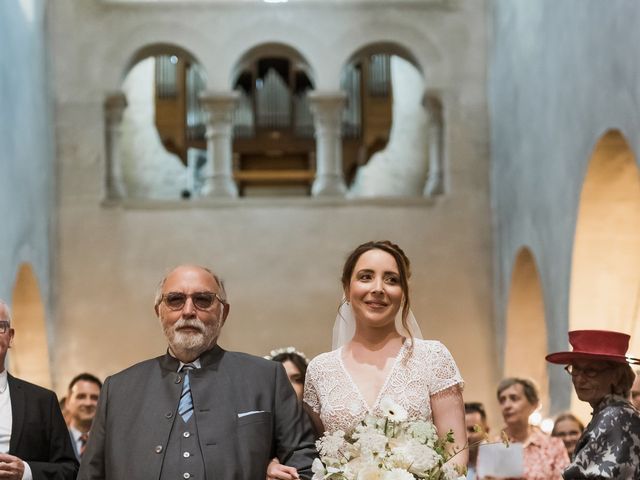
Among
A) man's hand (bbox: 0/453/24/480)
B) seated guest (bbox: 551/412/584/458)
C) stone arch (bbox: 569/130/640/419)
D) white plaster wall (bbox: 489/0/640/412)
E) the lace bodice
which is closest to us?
the lace bodice

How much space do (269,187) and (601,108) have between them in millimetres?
12429

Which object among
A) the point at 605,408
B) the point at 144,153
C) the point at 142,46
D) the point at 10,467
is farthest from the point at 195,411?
the point at 144,153

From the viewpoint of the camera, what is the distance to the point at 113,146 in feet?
42.4

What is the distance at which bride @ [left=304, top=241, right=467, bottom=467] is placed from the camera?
3.99 metres

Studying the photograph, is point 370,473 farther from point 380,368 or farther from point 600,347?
point 600,347

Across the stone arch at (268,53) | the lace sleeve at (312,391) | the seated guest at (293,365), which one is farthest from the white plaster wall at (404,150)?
the lace sleeve at (312,391)

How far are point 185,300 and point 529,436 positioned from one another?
3517 millimetres

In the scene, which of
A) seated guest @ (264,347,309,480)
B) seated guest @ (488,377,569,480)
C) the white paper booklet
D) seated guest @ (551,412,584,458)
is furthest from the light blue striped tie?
seated guest @ (551,412,584,458)

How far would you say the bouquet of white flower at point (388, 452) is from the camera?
3.49m

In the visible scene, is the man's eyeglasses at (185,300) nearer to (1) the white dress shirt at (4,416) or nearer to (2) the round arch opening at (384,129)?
(1) the white dress shirt at (4,416)

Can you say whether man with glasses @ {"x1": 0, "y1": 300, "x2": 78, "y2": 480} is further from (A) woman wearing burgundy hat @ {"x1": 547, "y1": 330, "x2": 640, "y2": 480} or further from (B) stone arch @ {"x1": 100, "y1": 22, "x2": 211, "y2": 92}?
(B) stone arch @ {"x1": 100, "y1": 22, "x2": 211, "y2": 92}

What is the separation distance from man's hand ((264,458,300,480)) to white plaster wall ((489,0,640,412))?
172 inches

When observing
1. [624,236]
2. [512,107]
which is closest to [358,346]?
[624,236]

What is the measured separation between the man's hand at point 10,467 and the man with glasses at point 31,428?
0.11ft
